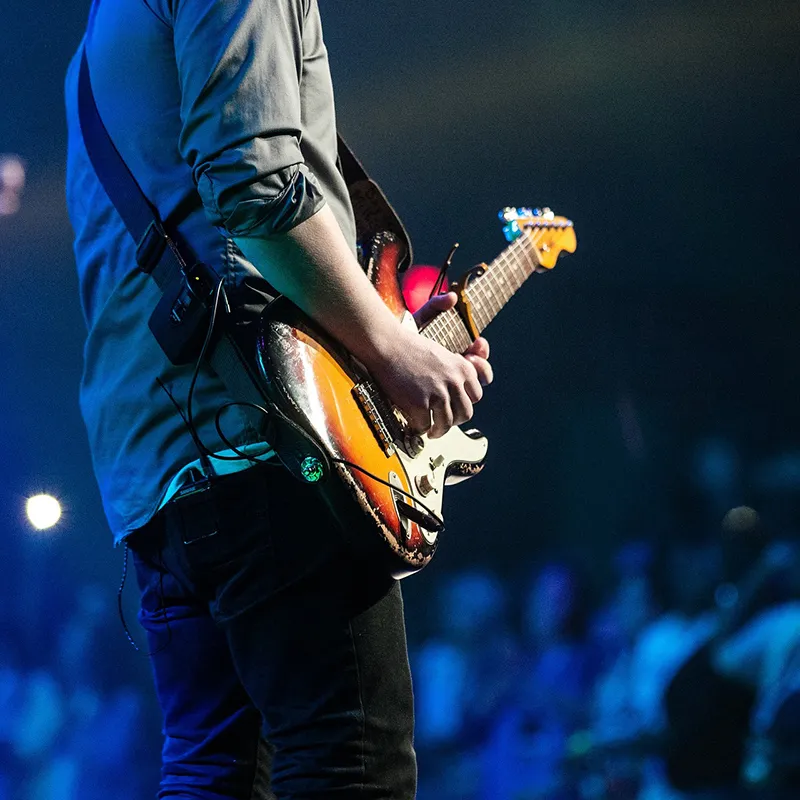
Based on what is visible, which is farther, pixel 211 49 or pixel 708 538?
pixel 708 538

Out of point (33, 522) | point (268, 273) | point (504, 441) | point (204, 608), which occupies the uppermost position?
point (504, 441)

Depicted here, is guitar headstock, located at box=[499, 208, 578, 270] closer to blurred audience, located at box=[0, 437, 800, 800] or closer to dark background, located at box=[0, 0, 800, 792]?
dark background, located at box=[0, 0, 800, 792]

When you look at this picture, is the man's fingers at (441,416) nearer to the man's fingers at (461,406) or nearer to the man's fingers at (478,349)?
the man's fingers at (461,406)

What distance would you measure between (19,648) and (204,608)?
4.11ft

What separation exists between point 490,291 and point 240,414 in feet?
2.21

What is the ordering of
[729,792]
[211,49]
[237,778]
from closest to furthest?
[211,49], [237,778], [729,792]

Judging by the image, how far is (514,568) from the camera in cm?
212

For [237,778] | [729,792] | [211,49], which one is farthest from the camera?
[729,792]

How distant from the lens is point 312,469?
74cm

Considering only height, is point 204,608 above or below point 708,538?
below

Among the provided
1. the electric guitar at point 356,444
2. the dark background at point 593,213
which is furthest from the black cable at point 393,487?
the dark background at point 593,213

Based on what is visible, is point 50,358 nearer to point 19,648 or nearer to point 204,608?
point 19,648

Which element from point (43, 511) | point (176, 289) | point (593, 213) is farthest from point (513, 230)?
point (43, 511)

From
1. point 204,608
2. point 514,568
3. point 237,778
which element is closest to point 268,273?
point 204,608
